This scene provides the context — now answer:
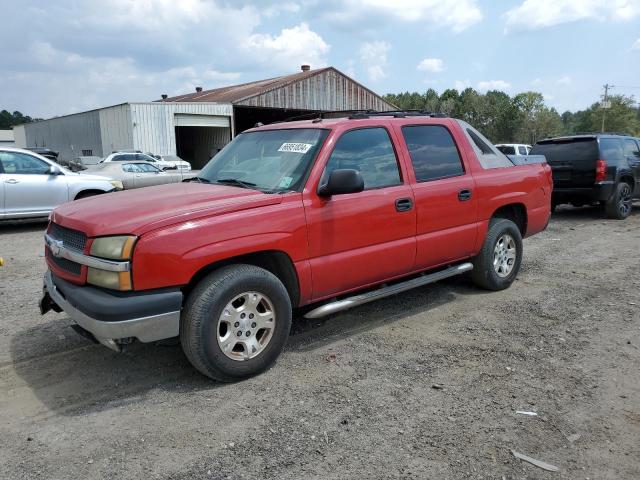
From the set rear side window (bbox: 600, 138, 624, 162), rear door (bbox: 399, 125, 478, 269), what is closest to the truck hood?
rear door (bbox: 399, 125, 478, 269)

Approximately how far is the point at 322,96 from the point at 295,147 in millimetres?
31434

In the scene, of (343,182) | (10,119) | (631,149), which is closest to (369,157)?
(343,182)

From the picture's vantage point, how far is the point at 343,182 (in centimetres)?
383

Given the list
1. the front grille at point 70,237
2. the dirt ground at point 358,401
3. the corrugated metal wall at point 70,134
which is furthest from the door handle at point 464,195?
the corrugated metal wall at point 70,134

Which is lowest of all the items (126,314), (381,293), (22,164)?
(381,293)

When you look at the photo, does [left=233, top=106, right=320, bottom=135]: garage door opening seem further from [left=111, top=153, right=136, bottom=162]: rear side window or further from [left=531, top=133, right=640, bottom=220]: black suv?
[left=531, top=133, right=640, bottom=220]: black suv

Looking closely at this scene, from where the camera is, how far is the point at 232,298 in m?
3.55

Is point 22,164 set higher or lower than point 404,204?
higher

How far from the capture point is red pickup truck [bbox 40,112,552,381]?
10.9 ft

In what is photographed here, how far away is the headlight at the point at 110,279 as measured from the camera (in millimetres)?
3240

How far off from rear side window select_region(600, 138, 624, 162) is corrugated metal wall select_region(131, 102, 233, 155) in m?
23.8

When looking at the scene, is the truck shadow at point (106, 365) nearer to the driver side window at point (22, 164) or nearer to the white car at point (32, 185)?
the white car at point (32, 185)

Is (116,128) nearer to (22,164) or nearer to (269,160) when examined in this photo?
(22,164)

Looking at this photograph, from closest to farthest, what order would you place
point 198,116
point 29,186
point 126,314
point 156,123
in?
point 126,314, point 29,186, point 156,123, point 198,116
